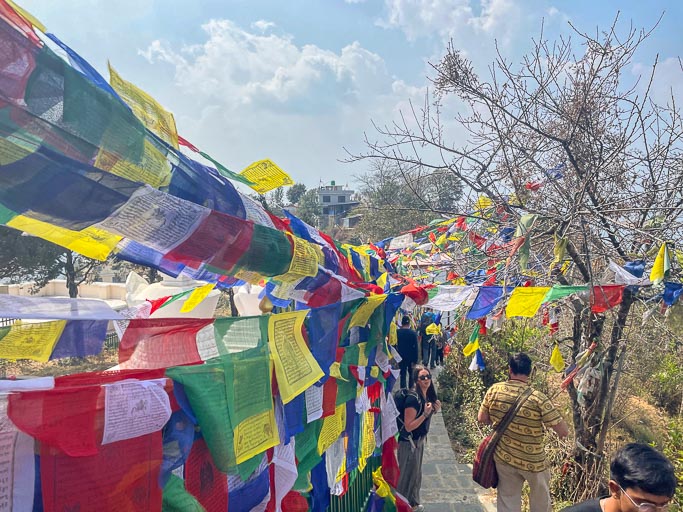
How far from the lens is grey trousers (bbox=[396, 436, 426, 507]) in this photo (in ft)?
14.8

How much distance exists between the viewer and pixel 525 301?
12.3 feet

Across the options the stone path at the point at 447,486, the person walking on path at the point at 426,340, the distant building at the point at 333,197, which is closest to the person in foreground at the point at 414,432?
the stone path at the point at 447,486

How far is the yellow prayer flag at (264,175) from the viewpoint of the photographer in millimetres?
2429

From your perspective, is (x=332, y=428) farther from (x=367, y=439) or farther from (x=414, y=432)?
(x=414, y=432)

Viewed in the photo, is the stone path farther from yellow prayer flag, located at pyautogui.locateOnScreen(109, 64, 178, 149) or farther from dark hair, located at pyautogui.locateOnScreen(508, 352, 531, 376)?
yellow prayer flag, located at pyautogui.locateOnScreen(109, 64, 178, 149)

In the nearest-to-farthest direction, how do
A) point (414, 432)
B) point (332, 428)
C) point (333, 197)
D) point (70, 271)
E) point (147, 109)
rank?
point (147, 109), point (332, 428), point (414, 432), point (70, 271), point (333, 197)

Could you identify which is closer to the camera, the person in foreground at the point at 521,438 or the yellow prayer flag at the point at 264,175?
the yellow prayer flag at the point at 264,175

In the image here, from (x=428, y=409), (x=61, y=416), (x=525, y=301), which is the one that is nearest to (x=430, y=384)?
(x=428, y=409)

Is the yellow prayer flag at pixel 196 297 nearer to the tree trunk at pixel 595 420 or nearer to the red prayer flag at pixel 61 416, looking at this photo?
the red prayer flag at pixel 61 416

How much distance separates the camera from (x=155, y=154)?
1.54 meters

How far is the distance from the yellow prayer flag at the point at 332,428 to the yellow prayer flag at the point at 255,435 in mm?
788

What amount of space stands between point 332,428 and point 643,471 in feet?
5.25

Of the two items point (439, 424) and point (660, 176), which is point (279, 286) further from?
point (439, 424)

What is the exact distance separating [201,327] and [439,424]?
22.1ft
